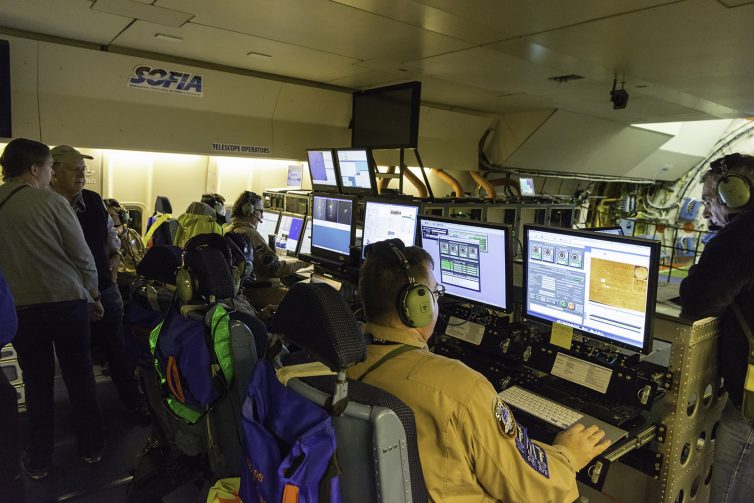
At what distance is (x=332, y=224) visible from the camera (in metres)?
3.52

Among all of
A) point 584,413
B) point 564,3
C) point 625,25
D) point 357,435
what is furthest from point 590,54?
point 357,435

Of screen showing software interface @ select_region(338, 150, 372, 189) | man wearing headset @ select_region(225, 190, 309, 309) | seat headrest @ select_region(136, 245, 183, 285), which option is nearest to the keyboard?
seat headrest @ select_region(136, 245, 183, 285)

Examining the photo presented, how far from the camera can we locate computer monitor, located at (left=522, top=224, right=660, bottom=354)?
1.51 metres

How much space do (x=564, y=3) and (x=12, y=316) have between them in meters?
2.82

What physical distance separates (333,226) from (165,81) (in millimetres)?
2341

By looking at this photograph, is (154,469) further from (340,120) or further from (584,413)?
(340,120)

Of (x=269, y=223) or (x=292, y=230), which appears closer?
(x=292, y=230)

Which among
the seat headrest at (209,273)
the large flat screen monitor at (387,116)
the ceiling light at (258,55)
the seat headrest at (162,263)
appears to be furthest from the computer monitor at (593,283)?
the ceiling light at (258,55)

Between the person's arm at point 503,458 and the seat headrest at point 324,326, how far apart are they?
12.6 inches

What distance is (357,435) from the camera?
0.93 m

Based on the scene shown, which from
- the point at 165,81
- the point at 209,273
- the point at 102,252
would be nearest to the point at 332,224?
the point at 102,252

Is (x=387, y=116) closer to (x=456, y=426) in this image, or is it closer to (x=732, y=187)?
(x=732, y=187)

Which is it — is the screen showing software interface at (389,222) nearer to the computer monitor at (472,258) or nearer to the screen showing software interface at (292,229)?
the computer monitor at (472,258)

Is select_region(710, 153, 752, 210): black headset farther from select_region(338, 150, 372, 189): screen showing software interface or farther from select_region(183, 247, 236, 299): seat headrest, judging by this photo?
select_region(338, 150, 372, 189): screen showing software interface
